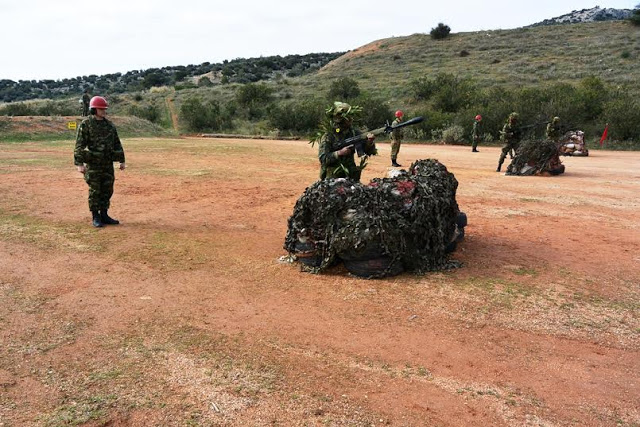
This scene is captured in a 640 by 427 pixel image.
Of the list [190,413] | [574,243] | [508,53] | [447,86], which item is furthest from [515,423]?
[508,53]

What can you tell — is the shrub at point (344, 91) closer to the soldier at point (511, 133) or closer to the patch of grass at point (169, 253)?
the soldier at point (511, 133)

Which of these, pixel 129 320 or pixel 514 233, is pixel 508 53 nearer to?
pixel 514 233

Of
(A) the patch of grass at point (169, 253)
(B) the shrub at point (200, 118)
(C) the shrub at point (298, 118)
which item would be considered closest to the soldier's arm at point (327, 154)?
(A) the patch of grass at point (169, 253)

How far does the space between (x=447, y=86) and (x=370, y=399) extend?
3436 centimetres

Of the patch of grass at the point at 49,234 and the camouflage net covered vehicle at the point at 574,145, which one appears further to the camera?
the camouflage net covered vehicle at the point at 574,145

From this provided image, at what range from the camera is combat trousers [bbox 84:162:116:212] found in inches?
312

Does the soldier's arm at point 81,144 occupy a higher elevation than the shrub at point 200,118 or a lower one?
lower

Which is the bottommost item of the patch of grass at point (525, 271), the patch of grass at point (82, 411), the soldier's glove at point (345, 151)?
the patch of grass at point (82, 411)

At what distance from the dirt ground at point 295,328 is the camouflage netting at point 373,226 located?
0.28 meters

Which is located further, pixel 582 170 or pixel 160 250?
pixel 582 170

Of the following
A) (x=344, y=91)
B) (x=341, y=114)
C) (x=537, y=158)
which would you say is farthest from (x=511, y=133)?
(x=344, y=91)

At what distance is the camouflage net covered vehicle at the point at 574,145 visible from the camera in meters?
21.1

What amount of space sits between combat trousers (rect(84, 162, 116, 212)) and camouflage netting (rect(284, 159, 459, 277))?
3558mm

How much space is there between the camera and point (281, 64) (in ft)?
245
